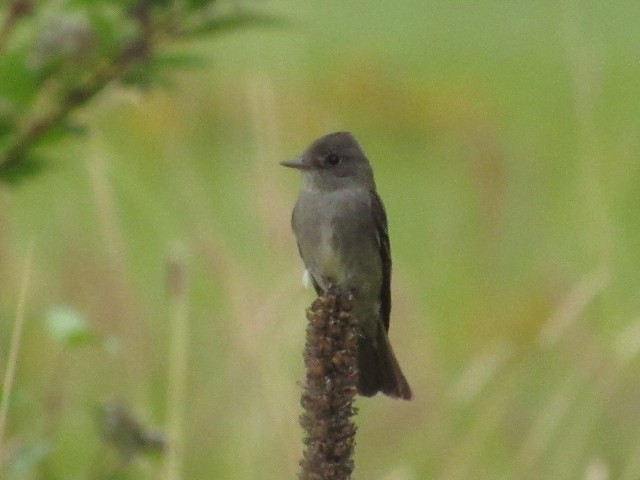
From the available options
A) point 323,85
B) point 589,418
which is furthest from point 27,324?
point 323,85

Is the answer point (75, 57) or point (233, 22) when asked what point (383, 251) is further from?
point (75, 57)

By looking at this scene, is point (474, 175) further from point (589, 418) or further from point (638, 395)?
point (589, 418)

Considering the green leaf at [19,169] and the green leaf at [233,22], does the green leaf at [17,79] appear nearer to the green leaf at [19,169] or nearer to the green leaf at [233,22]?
the green leaf at [19,169]

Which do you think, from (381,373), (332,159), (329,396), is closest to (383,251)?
(332,159)

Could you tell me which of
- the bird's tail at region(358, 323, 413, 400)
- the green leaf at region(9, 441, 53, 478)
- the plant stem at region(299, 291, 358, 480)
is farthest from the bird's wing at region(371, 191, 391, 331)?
the plant stem at region(299, 291, 358, 480)

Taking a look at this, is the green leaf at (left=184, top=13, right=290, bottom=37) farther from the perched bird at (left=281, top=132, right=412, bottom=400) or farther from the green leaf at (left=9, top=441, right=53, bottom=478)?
the perched bird at (left=281, top=132, right=412, bottom=400)

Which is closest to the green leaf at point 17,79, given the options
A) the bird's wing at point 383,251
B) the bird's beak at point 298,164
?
the bird's beak at point 298,164
